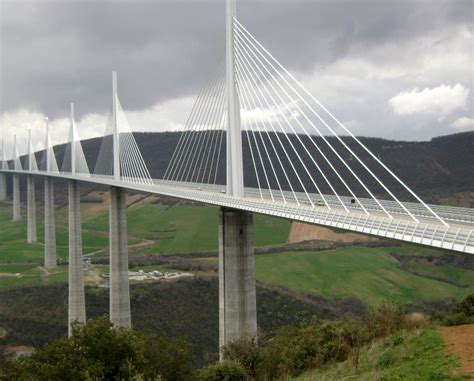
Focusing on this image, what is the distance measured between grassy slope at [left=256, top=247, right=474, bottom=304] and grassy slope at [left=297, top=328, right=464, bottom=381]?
31.6m

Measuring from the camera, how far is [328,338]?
14148 mm

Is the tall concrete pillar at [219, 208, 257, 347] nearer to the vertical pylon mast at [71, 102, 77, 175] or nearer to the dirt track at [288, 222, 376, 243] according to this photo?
the vertical pylon mast at [71, 102, 77, 175]

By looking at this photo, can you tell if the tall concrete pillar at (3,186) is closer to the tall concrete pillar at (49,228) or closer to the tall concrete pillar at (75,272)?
the tall concrete pillar at (49,228)

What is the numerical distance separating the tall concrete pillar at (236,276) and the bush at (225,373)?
6.65 m

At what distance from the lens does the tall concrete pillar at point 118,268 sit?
29.5 metres

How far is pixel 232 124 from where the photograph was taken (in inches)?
727

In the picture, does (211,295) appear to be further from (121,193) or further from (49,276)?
(49,276)

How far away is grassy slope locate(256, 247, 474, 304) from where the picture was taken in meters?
45.2

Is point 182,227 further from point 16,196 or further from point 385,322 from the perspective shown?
point 385,322

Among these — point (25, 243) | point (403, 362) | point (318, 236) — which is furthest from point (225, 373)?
point (25, 243)

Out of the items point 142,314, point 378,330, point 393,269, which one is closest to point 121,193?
point 142,314

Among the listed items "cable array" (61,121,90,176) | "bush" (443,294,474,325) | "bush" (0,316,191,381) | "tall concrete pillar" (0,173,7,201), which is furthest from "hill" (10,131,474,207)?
"bush" (0,316,191,381)

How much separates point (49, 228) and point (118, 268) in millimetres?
21400

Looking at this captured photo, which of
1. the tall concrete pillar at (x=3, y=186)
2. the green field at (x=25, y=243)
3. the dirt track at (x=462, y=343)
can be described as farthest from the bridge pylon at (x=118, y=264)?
the tall concrete pillar at (x=3, y=186)
